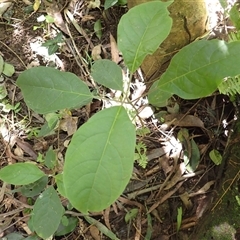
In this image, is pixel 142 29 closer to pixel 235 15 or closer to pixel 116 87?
pixel 116 87

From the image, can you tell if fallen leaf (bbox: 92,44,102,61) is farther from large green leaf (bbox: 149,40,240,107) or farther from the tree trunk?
large green leaf (bbox: 149,40,240,107)

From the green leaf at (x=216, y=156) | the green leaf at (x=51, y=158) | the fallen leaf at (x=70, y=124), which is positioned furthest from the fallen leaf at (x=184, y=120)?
the green leaf at (x=51, y=158)

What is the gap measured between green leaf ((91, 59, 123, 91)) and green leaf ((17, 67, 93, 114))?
0.11 metres

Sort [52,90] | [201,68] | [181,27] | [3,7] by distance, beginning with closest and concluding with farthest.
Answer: [201,68], [52,90], [181,27], [3,7]

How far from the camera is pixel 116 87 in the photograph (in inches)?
49.3

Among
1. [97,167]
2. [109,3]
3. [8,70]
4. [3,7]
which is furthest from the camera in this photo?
[3,7]

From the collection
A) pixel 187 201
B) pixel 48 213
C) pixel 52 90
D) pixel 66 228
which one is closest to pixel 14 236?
pixel 66 228

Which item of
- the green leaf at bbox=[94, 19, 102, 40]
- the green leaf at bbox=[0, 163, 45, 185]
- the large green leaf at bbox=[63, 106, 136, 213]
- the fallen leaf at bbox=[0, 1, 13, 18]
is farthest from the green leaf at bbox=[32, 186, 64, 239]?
the fallen leaf at bbox=[0, 1, 13, 18]

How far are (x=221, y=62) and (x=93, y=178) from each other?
0.49m

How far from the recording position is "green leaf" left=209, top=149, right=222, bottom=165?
182 centimetres

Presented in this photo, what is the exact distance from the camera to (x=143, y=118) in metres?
1.97

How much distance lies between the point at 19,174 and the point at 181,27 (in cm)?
98

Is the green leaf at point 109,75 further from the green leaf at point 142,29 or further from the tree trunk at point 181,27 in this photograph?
the tree trunk at point 181,27

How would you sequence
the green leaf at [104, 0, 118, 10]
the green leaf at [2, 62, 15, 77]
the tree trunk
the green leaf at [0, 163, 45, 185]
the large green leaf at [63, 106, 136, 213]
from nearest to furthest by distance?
the large green leaf at [63, 106, 136, 213] < the green leaf at [0, 163, 45, 185] < the tree trunk < the green leaf at [104, 0, 118, 10] < the green leaf at [2, 62, 15, 77]
